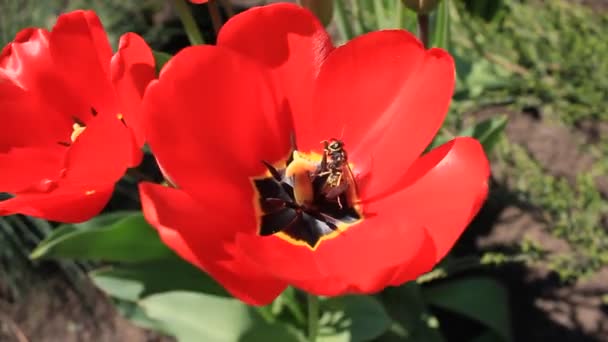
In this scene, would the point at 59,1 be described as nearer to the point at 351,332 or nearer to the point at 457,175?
the point at 351,332

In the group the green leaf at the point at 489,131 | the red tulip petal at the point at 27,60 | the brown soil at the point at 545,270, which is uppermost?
the red tulip petal at the point at 27,60

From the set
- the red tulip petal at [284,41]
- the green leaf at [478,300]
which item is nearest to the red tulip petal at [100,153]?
the red tulip petal at [284,41]

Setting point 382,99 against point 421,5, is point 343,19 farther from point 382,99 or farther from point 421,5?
point 382,99

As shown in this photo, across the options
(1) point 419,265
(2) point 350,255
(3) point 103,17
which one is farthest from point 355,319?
(3) point 103,17

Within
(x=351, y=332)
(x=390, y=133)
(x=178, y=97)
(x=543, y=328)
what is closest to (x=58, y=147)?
(x=178, y=97)

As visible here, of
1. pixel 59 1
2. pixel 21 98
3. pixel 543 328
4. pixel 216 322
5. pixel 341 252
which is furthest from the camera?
pixel 59 1

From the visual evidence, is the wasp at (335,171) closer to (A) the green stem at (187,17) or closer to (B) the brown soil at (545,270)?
(A) the green stem at (187,17)
